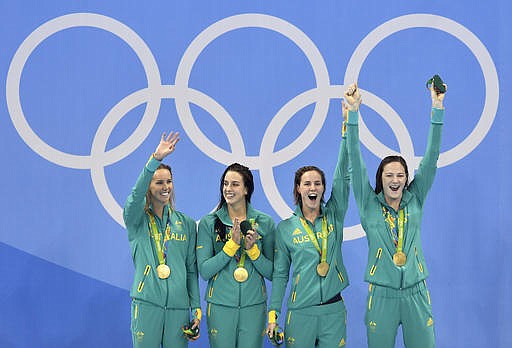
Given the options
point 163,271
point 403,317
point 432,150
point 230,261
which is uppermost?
point 432,150

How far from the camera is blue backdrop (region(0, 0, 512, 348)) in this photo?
6430 mm

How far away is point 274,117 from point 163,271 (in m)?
2.01

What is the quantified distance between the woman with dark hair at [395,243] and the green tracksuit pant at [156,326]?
134cm

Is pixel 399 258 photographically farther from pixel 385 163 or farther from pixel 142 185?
pixel 142 185

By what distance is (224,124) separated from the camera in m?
6.49

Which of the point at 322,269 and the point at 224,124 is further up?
the point at 224,124

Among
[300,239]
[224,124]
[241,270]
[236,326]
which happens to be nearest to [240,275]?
[241,270]

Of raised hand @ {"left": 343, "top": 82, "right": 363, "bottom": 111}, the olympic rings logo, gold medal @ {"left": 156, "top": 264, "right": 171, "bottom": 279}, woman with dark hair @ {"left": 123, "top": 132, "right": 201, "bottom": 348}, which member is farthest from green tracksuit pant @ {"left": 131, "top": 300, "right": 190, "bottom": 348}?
raised hand @ {"left": 343, "top": 82, "right": 363, "bottom": 111}

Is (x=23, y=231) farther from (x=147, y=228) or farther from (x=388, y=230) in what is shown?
(x=388, y=230)

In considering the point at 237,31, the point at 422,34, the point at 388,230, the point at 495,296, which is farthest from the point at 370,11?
the point at 495,296

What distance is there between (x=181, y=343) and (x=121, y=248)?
5.46 feet

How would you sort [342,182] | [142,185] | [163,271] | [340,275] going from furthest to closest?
[342,182] < [340,275] < [163,271] < [142,185]

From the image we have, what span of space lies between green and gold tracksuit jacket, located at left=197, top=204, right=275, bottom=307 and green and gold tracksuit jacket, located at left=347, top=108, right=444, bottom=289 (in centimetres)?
72

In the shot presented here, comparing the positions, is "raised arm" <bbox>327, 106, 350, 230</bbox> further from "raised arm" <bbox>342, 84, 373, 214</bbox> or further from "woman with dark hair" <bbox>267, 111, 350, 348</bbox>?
"raised arm" <bbox>342, 84, 373, 214</bbox>
